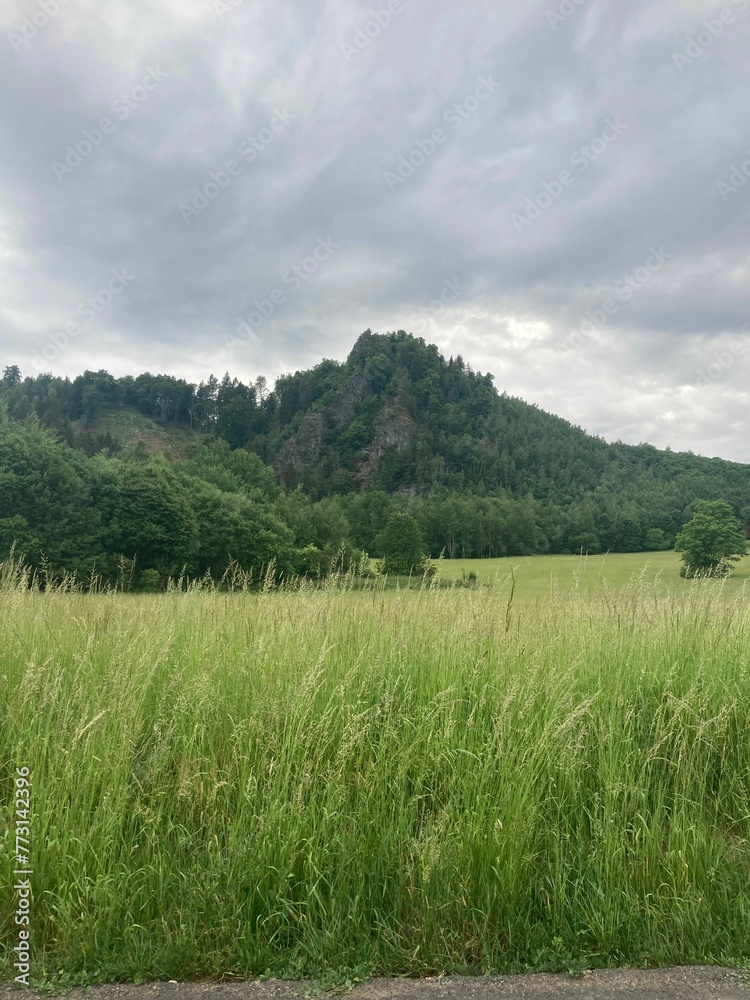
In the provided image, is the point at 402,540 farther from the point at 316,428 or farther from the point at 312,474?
the point at 316,428

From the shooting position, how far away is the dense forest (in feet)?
157

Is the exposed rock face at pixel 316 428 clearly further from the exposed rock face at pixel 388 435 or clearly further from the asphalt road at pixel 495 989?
the asphalt road at pixel 495 989

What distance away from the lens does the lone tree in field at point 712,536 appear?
158ft

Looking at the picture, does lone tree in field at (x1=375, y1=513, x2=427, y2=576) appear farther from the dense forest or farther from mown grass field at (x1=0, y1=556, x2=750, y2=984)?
mown grass field at (x1=0, y1=556, x2=750, y2=984)

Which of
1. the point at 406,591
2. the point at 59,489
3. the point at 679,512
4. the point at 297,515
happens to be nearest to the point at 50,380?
the point at 297,515

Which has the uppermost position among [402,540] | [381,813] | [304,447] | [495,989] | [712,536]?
[304,447]

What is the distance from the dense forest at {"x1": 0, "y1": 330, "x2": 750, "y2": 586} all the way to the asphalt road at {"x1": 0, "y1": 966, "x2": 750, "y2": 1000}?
6.51m

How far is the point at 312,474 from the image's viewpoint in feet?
511

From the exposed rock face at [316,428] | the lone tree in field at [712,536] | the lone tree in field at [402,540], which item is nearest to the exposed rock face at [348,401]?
the exposed rock face at [316,428]

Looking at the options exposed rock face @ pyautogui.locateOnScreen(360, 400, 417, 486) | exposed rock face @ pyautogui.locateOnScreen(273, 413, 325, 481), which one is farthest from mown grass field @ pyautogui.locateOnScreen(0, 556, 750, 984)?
exposed rock face @ pyautogui.locateOnScreen(360, 400, 417, 486)

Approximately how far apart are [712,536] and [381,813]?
57.0 metres

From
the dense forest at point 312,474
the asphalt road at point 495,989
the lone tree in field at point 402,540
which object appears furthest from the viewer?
the lone tree in field at point 402,540

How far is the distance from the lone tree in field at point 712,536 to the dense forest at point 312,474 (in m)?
8.57

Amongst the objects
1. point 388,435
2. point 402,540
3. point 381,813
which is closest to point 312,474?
point 388,435
